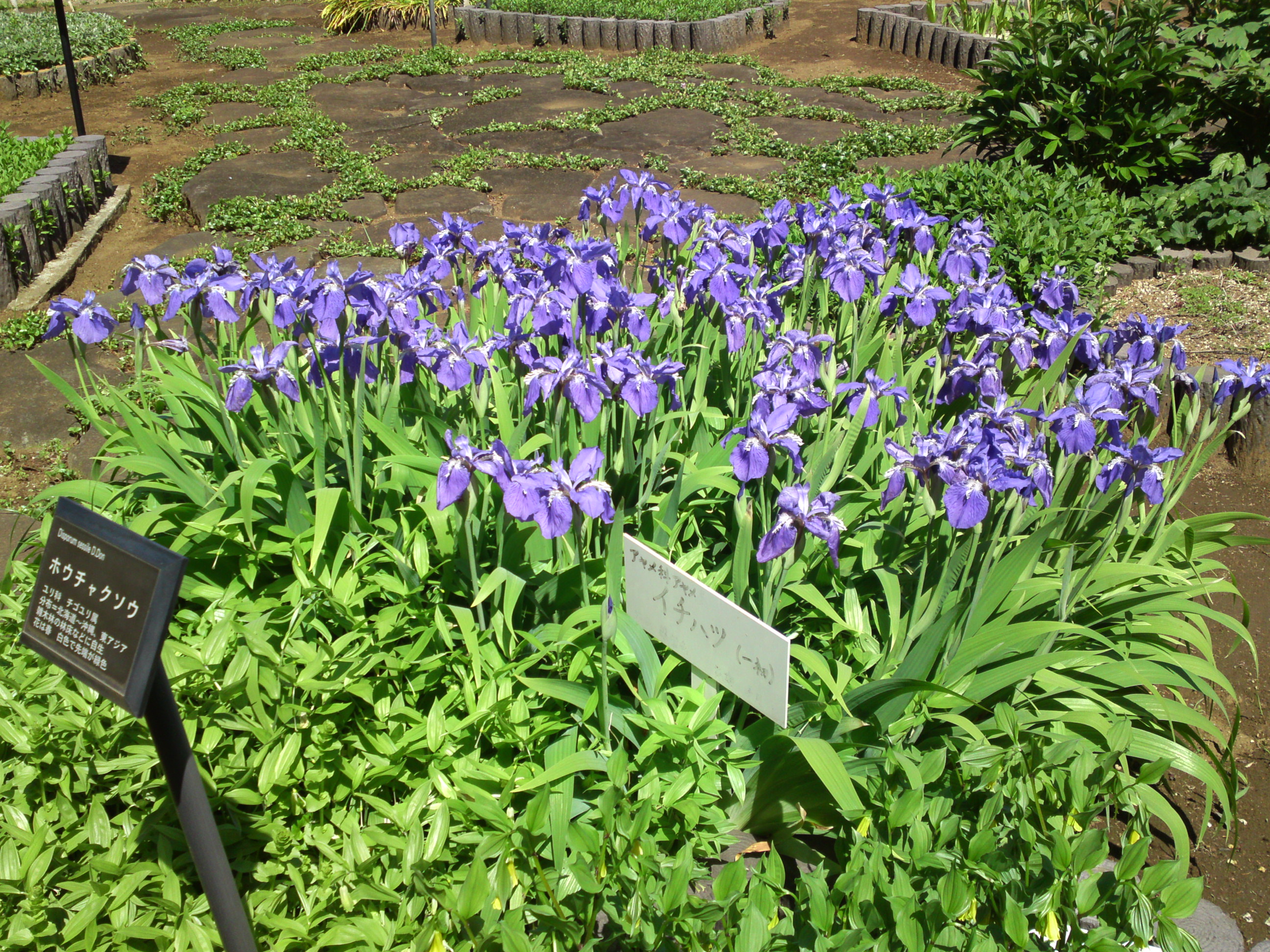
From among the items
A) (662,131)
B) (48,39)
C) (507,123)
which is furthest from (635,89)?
(48,39)

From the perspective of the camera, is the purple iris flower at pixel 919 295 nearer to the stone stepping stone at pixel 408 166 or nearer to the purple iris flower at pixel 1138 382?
the purple iris flower at pixel 1138 382

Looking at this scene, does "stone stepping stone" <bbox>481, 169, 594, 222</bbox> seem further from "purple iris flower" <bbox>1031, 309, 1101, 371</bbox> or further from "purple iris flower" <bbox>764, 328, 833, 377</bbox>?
"purple iris flower" <bbox>1031, 309, 1101, 371</bbox>

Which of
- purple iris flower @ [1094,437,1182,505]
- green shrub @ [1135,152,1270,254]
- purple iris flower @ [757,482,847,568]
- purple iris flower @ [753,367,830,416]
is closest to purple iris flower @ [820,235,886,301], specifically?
purple iris flower @ [753,367,830,416]

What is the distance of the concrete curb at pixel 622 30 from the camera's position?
9109 mm

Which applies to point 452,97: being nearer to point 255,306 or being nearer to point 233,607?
point 255,306

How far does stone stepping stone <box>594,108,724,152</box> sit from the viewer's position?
20.7 ft

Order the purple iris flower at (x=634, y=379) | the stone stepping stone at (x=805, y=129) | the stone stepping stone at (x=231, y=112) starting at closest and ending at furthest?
the purple iris flower at (x=634, y=379), the stone stepping stone at (x=805, y=129), the stone stepping stone at (x=231, y=112)

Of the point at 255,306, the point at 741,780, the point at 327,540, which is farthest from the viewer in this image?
the point at 255,306

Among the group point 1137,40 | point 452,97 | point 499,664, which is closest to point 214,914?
point 499,664

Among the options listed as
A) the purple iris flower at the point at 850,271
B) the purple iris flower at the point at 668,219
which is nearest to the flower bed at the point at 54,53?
the purple iris flower at the point at 668,219

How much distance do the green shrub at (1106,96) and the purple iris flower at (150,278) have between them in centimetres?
376

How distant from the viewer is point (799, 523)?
5.25 feet

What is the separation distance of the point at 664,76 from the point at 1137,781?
24.7 feet

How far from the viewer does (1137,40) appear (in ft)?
14.2
